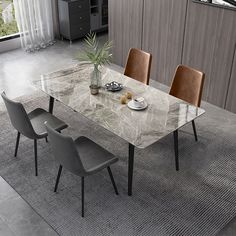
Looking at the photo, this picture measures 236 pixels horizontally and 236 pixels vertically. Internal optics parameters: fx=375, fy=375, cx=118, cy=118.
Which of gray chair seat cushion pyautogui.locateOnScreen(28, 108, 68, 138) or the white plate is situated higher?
the white plate

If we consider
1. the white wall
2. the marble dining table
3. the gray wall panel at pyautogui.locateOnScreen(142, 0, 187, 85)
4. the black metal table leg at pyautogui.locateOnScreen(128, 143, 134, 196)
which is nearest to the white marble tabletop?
the marble dining table

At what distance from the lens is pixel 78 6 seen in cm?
681

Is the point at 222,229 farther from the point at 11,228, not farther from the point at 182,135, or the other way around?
the point at 11,228

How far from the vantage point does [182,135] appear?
435 cm

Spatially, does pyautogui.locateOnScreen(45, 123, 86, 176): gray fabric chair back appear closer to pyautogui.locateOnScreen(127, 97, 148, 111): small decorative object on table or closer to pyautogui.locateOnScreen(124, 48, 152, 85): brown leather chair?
pyautogui.locateOnScreen(127, 97, 148, 111): small decorative object on table

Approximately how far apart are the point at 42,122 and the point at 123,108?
88 centimetres

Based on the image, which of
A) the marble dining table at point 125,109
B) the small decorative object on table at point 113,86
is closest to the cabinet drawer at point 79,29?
the marble dining table at point 125,109

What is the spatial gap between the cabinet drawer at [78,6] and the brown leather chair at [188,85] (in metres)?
3.33

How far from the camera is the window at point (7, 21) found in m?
6.63

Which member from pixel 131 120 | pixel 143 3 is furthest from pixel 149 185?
pixel 143 3

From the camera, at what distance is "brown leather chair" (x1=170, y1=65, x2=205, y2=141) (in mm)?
3924

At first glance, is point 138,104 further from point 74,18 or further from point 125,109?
point 74,18

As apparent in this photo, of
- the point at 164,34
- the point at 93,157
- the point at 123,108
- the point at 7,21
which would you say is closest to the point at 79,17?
the point at 7,21

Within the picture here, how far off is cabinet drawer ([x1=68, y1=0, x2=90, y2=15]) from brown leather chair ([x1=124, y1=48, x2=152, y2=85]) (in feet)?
8.56
